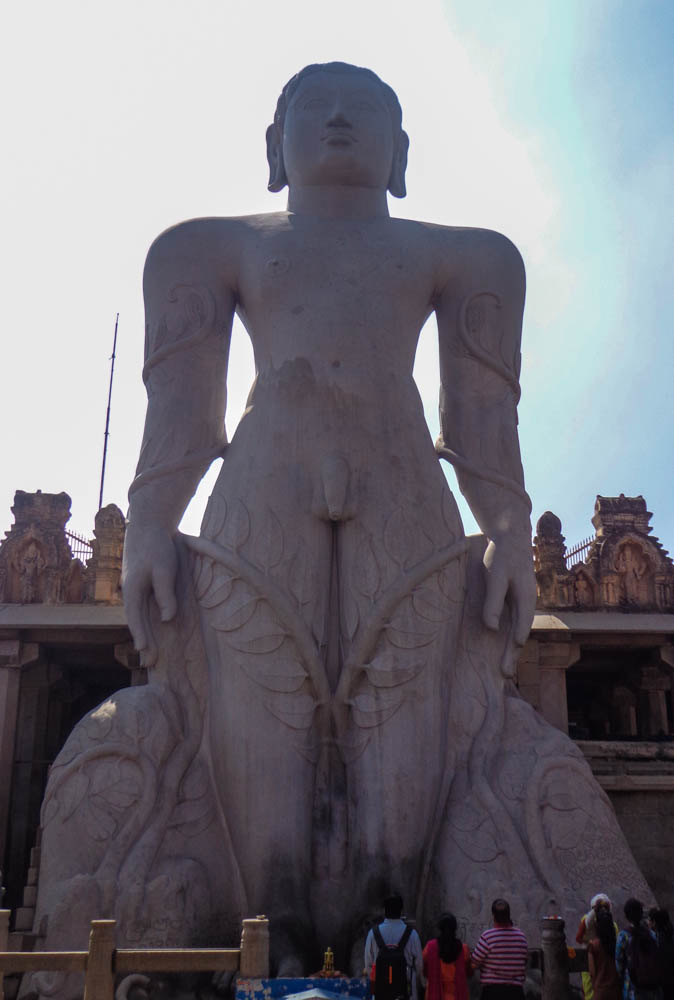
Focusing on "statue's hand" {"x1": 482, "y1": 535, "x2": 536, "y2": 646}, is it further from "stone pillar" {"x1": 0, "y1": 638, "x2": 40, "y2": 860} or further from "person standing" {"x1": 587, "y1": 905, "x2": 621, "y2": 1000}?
"stone pillar" {"x1": 0, "y1": 638, "x2": 40, "y2": 860}

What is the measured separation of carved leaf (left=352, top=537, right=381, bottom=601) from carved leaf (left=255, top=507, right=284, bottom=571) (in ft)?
1.49

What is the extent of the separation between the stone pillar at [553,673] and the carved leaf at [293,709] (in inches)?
260

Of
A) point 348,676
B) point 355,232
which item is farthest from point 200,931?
point 355,232

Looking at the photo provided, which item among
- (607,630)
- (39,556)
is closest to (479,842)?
(607,630)

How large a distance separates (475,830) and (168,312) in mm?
3720

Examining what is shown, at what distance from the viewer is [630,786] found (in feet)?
28.9

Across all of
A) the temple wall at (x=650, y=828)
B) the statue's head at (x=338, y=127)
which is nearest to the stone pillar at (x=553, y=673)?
the temple wall at (x=650, y=828)

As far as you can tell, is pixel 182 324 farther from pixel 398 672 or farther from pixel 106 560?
pixel 106 560

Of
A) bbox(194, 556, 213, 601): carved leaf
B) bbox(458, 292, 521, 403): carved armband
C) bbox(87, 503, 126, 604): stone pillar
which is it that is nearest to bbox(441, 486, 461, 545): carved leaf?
bbox(458, 292, 521, 403): carved armband

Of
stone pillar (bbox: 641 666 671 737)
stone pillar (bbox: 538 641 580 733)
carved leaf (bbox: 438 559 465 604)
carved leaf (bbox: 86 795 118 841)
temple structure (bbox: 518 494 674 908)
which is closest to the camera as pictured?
carved leaf (bbox: 86 795 118 841)

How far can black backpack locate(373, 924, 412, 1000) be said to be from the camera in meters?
4.12

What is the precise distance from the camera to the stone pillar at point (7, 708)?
11.9 meters

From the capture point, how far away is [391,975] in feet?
13.6

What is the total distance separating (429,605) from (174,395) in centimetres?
212
